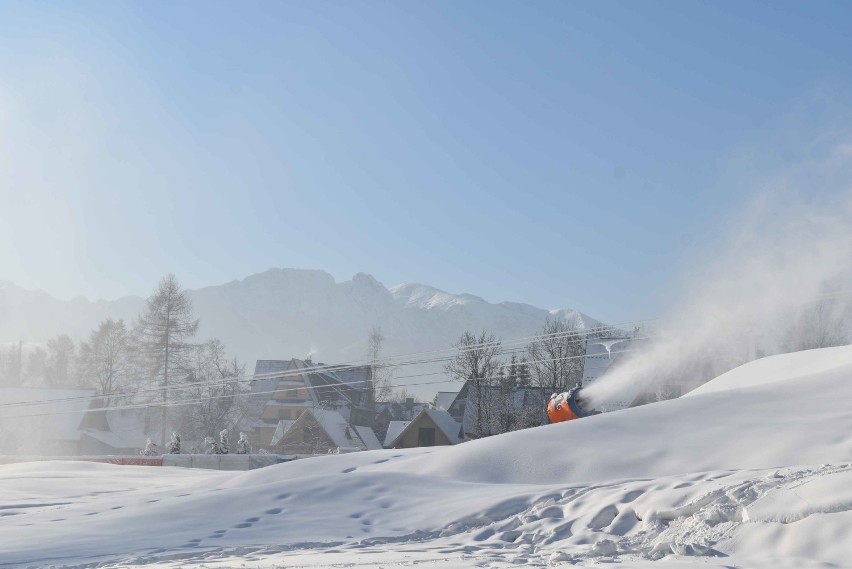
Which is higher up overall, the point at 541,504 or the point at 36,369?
the point at 36,369

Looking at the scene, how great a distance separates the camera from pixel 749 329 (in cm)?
2766

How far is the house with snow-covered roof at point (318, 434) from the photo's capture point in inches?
2071

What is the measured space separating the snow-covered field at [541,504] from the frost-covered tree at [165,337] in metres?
46.9

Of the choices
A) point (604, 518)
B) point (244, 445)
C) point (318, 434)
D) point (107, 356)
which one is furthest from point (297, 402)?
point (604, 518)

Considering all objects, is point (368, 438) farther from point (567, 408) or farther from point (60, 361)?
point (60, 361)

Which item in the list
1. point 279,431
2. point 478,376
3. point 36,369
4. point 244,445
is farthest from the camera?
point 36,369

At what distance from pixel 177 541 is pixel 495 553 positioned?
3.87 metres

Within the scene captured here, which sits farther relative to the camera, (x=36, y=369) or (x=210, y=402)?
(x=36, y=369)

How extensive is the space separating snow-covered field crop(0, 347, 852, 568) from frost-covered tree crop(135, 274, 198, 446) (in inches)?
1848

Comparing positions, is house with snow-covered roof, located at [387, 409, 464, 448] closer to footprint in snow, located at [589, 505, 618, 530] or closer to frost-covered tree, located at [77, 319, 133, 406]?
frost-covered tree, located at [77, 319, 133, 406]

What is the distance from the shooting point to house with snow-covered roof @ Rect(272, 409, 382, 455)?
2071 inches

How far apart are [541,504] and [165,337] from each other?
54449 mm

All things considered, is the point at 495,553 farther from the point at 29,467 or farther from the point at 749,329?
the point at 749,329

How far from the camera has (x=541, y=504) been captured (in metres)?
9.64
